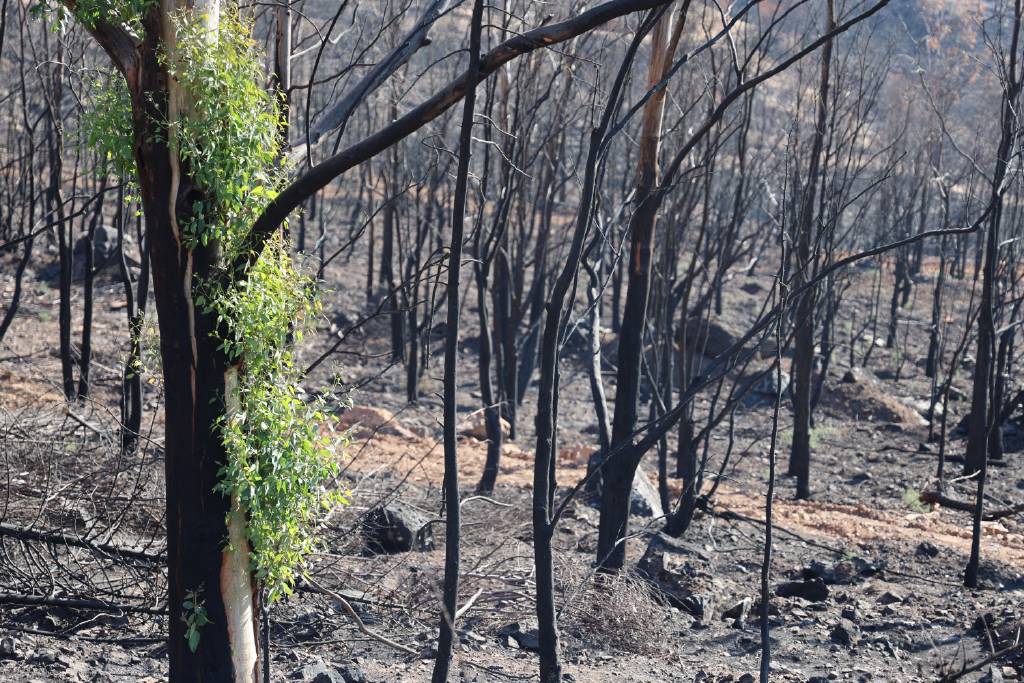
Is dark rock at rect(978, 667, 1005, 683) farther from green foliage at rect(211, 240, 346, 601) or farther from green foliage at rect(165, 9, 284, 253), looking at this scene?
green foliage at rect(165, 9, 284, 253)

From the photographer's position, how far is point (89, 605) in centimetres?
577

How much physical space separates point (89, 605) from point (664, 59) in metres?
5.65

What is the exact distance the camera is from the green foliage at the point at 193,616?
14.8 feet

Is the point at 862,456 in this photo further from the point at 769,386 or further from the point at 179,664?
the point at 179,664

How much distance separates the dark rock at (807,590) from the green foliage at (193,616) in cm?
540

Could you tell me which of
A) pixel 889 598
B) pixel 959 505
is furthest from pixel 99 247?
pixel 889 598

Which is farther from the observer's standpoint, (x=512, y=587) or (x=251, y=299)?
(x=512, y=587)

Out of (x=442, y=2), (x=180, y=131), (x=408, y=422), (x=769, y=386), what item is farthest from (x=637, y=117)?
(x=180, y=131)

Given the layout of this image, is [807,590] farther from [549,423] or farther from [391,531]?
[549,423]

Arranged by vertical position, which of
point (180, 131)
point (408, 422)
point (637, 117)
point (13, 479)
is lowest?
point (408, 422)

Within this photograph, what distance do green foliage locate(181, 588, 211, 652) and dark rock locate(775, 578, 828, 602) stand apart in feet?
17.7

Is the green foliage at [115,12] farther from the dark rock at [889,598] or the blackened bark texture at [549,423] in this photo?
the dark rock at [889,598]

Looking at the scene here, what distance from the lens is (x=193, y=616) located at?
452 centimetres

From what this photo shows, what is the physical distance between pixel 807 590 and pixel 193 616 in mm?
5507
